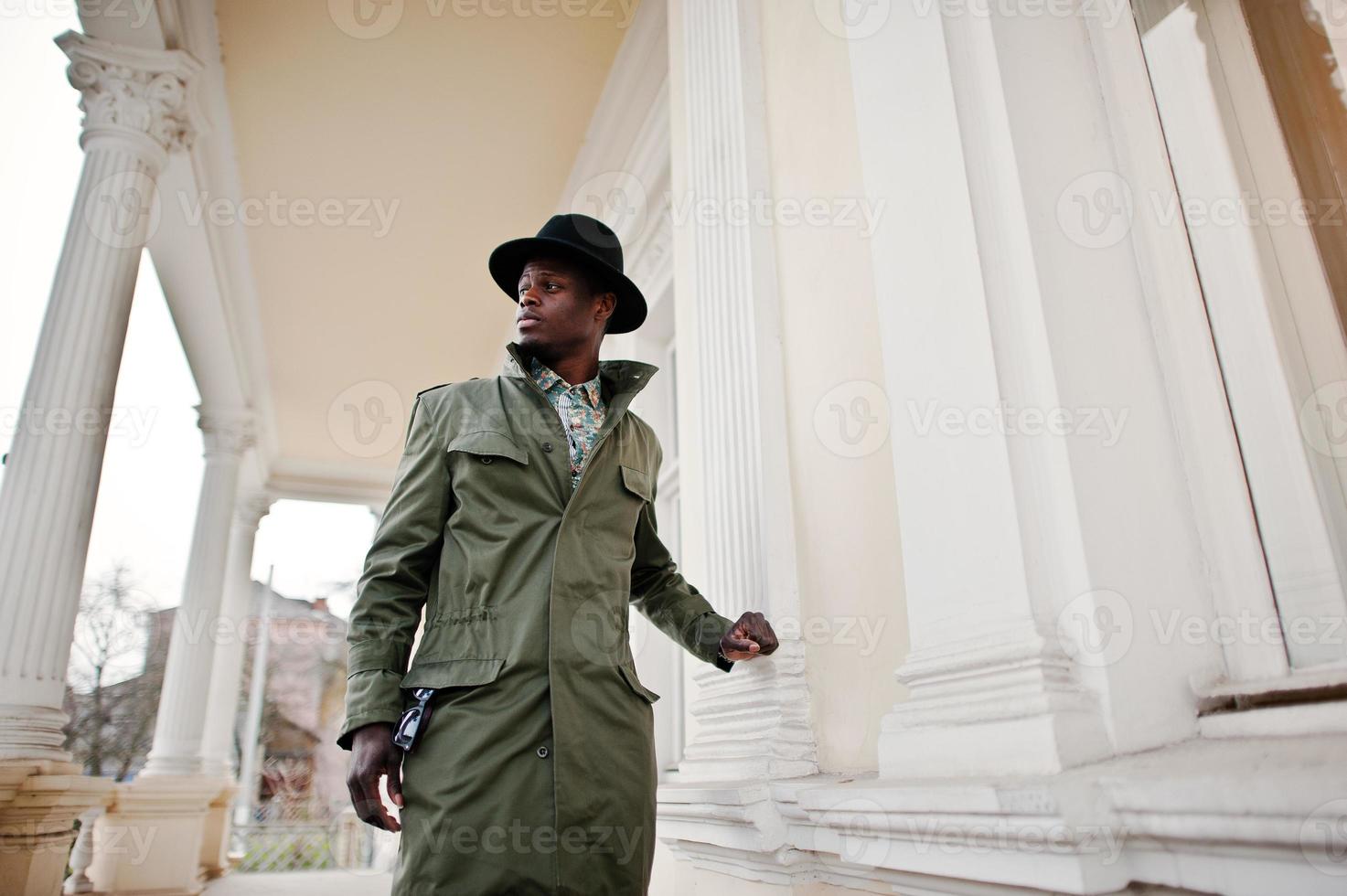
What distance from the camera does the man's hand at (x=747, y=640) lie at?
1.97 metres

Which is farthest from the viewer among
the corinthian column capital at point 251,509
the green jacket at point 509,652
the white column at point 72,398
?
the corinthian column capital at point 251,509

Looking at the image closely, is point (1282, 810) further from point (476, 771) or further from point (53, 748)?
point (53, 748)

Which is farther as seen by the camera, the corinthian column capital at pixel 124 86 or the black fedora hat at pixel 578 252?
the corinthian column capital at pixel 124 86

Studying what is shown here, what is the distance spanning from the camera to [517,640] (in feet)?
5.14

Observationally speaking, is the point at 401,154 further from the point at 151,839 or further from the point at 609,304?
the point at 151,839

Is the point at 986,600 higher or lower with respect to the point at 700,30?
lower

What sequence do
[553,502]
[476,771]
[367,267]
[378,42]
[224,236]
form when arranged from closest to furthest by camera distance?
[476,771] → [553,502] → [378,42] → [224,236] → [367,267]

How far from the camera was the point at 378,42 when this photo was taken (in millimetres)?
5090

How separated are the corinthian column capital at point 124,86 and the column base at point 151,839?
18.4 feet

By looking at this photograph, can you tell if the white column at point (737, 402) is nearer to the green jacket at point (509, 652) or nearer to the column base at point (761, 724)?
the column base at point (761, 724)

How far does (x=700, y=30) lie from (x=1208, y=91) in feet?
6.60

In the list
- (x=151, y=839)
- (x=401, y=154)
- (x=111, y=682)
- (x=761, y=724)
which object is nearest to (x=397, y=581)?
(x=761, y=724)

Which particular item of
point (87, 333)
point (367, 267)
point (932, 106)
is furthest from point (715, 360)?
point (367, 267)

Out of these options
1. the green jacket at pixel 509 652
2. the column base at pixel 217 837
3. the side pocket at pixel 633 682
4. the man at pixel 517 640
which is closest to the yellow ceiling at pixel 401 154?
the man at pixel 517 640
